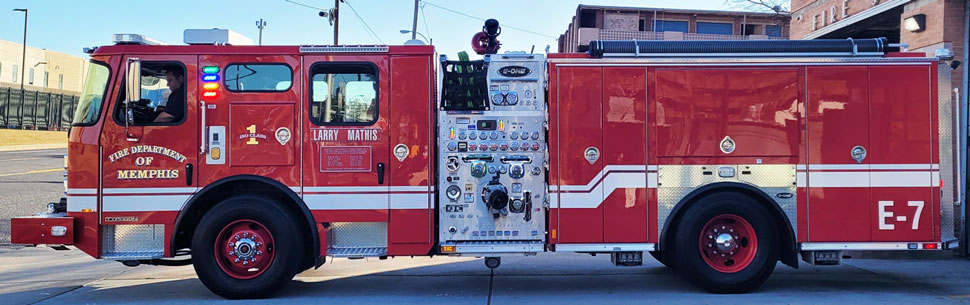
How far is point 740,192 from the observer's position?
6.49 meters

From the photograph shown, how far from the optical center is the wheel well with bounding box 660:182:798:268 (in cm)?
641

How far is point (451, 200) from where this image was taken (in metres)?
6.41

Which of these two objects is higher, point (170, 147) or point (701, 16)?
point (701, 16)

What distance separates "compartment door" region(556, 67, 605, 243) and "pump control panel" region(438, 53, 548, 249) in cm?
19

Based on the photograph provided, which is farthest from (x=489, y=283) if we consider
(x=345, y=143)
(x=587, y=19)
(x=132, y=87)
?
(x=587, y=19)

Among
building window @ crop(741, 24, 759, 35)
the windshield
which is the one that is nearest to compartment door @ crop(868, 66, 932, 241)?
the windshield

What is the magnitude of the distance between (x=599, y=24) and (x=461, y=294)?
34338 mm

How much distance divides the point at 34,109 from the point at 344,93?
1705 inches

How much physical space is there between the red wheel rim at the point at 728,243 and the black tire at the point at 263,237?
150 inches

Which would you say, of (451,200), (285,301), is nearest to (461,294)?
(451,200)

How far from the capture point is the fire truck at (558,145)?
634 cm

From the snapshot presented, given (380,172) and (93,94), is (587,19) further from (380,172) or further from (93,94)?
(93,94)

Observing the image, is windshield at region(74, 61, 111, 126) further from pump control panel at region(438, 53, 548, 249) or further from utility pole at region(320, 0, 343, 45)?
utility pole at region(320, 0, 343, 45)

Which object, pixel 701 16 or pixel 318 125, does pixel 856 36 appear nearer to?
pixel 318 125
